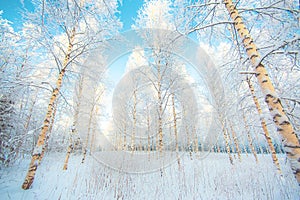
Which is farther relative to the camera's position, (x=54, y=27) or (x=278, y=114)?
(x=54, y=27)

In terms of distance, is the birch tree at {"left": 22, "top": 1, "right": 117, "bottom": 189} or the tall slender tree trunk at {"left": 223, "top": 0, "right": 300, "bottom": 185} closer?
the tall slender tree trunk at {"left": 223, "top": 0, "right": 300, "bottom": 185}

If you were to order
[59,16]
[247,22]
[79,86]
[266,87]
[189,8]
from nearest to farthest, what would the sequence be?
[266,87] → [189,8] → [247,22] → [59,16] → [79,86]

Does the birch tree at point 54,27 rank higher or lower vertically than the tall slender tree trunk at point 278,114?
higher

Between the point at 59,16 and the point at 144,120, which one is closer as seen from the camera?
the point at 59,16

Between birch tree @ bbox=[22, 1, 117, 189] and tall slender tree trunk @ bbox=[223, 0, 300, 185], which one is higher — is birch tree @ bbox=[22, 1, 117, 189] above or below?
above

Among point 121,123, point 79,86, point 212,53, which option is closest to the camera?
point 79,86

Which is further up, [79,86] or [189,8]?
[79,86]

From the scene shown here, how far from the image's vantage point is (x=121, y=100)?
11695 mm

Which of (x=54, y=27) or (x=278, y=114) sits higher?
(x=54, y=27)

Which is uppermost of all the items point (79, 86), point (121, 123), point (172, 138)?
point (79, 86)

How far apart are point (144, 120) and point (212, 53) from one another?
25.9 ft

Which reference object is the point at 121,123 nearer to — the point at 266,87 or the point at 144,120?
the point at 144,120

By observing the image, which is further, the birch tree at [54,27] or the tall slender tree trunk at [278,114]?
the birch tree at [54,27]

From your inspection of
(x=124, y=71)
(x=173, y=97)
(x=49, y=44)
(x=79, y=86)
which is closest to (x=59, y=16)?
(x=49, y=44)
